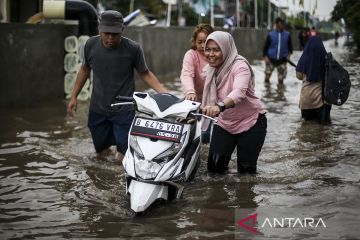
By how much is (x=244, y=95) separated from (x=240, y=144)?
0.75 metres

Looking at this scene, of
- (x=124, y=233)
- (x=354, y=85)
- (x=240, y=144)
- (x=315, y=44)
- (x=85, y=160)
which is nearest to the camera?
(x=124, y=233)

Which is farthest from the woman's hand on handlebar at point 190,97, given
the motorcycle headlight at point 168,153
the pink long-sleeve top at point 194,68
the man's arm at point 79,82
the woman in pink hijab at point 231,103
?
the man's arm at point 79,82

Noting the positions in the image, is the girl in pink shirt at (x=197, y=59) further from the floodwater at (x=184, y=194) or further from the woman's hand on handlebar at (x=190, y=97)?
the floodwater at (x=184, y=194)

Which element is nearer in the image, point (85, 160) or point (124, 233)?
point (124, 233)

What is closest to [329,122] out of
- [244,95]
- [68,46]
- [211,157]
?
[211,157]

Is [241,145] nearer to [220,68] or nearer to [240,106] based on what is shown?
[240,106]

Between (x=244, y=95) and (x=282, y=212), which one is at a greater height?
(x=244, y=95)

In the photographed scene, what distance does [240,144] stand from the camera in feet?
19.4

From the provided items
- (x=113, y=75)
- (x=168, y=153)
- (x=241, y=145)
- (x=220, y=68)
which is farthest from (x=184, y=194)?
(x=113, y=75)

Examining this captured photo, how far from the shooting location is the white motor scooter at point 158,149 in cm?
474

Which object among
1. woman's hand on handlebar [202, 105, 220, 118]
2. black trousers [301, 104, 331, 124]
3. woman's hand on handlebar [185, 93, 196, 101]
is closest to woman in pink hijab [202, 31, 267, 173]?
woman's hand on handlebar [185, 93, 196, 101]

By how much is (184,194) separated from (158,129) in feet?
3.37

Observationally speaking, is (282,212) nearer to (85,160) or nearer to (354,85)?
(85,160)

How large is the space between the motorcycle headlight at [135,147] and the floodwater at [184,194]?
563mm
